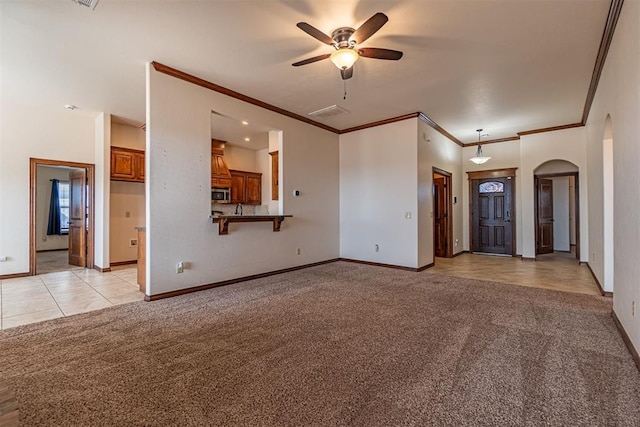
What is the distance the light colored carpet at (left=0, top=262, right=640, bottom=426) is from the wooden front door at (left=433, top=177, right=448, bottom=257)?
3694 mm

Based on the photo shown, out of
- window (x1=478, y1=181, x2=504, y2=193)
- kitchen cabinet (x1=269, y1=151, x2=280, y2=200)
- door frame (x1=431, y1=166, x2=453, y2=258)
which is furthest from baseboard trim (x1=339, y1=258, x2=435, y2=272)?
window (x1=478, y1=181, x2=504, y2=193)

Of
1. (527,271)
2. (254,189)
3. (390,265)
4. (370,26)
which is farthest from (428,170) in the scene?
(254,189)

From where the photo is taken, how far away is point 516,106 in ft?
16.8

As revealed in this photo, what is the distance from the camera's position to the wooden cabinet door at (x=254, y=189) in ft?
26.4

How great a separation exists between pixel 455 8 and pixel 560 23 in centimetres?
113

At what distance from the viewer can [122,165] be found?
5.99m

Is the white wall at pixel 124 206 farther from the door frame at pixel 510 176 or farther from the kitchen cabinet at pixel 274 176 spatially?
the door frame at pixel 510 176

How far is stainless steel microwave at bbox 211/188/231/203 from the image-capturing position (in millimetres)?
7090

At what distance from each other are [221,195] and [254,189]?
117cm

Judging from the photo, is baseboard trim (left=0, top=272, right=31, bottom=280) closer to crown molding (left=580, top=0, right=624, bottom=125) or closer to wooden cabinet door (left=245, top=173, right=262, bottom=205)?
wooden cabinet door (left=245, top=173, right=262, bottom=205)

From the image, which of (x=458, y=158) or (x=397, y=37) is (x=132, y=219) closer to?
(x=397, y=37)

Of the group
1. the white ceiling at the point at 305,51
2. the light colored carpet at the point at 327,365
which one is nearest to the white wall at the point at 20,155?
the white ceiling at the point at 305,51

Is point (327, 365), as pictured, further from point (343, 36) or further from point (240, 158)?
point (240, 158)

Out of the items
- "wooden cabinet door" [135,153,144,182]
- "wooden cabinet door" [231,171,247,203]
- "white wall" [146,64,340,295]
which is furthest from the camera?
"wooden cabinet door" [231,171,247,203]
